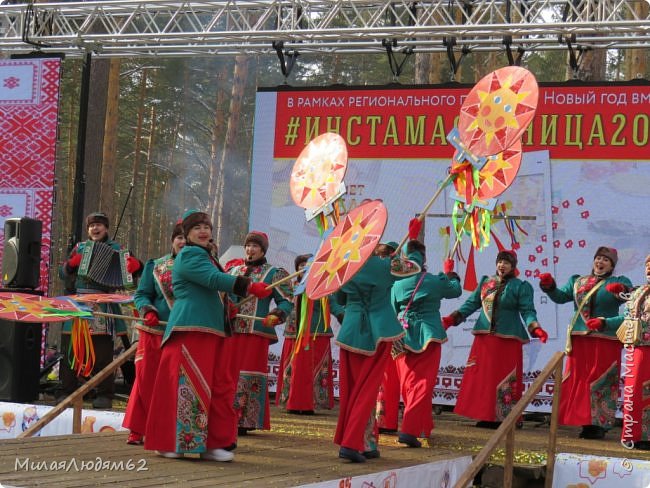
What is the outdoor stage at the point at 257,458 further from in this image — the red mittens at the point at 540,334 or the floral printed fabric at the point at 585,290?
the floral printed fabric at the point at 585,290

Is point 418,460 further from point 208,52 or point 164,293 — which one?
point 208,52

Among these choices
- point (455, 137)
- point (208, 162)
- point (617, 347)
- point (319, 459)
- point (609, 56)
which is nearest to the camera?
point (319, 459)

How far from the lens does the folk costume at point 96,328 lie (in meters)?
8.54

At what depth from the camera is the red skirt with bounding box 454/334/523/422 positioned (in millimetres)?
8391

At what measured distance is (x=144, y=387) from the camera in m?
6.24

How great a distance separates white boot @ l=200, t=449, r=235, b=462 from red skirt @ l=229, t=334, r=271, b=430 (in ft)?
4.00

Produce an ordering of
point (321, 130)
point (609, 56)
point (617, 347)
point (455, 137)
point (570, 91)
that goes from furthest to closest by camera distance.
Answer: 1. point (609, 56)
2. point (321, 130)
3. point (570, 91)
4. point (617, 347)
5. point (455, 137)

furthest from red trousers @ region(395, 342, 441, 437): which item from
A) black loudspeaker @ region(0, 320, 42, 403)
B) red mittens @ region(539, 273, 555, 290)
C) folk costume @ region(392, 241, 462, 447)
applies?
black loudspeaker @ region(0, 320, 42, 403)

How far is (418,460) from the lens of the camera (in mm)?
6211

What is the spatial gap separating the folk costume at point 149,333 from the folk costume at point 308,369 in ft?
8.48

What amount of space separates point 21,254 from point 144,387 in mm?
2826

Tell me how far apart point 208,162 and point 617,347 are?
85.8ft

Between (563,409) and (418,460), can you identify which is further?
(563,409)

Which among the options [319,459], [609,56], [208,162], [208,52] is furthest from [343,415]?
[208,162]
